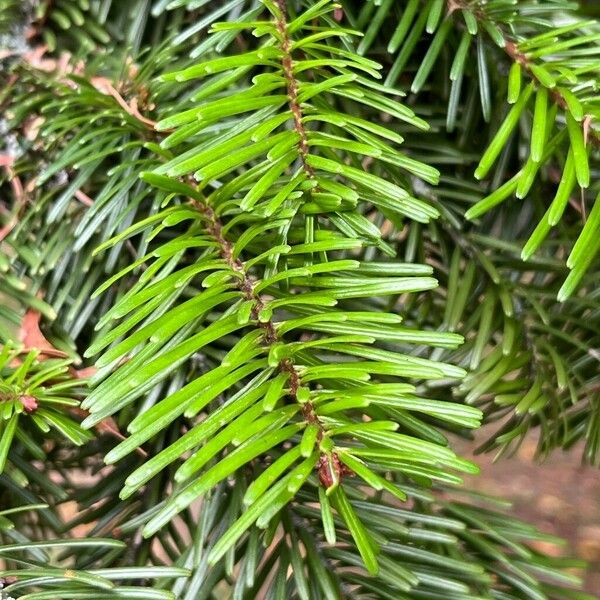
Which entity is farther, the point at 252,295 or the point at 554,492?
the point at 554,492

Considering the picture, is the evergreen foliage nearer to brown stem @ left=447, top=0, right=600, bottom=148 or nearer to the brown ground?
brown stem @ left=447, top=0, right=600, bottom=148

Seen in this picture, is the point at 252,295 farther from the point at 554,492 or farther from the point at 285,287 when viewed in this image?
the point at 554,492

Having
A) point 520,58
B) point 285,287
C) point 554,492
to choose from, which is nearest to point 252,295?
point 285,287

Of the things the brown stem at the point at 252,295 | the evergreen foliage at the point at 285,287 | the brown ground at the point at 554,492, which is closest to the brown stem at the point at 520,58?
the evergreen foliage at the point at 285,287

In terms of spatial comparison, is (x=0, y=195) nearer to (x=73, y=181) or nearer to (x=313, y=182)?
(x=73, y=181)

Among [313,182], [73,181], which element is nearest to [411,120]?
[313,182]

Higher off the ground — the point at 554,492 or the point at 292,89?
the point at 292,89
